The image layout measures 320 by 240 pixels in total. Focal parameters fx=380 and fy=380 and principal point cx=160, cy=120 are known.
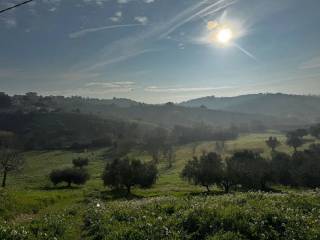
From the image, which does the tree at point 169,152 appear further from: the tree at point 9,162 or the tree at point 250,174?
the tree at point 250,174

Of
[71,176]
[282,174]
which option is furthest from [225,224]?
[71,176]

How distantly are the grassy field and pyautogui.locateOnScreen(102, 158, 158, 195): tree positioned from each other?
2299 mm

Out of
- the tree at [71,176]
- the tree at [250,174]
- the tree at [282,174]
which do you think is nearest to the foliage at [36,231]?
the tree at [250,174]

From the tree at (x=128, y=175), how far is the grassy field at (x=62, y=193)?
90.5 inches

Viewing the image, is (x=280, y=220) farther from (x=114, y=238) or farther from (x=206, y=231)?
(x=114, y=238)

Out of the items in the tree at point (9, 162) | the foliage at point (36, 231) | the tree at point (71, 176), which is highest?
the foliage at point (36, 231)

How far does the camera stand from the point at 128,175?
89.6 metres

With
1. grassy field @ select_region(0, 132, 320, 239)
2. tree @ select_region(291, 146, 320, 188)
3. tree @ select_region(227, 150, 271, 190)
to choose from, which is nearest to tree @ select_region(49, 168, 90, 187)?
grassy field @ select_region(0, 132, 320, 239)

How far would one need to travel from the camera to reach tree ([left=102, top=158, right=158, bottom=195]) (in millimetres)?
89250

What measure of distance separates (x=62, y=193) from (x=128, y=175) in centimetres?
2167

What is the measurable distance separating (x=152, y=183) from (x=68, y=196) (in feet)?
97.4

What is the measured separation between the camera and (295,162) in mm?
108812

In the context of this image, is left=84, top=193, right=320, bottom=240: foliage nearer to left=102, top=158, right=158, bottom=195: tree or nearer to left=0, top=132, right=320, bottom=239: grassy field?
left=0, top=132, right=320, bottom=239: grassy field

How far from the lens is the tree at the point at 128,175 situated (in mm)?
89250
